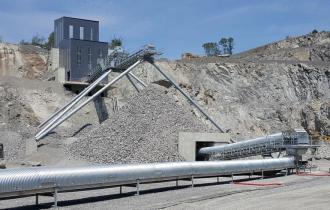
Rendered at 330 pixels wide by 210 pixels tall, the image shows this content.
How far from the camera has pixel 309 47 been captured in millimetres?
76000

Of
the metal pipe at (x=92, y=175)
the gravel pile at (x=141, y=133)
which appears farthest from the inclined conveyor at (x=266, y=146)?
the metal pipe at (x=92, y=175)

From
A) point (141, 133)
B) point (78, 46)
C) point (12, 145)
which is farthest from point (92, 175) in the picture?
point (78, 46)

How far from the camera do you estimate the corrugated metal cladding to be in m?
50.2

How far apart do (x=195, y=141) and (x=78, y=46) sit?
22.8 meters

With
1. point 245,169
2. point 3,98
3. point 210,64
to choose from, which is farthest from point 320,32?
point 245,169

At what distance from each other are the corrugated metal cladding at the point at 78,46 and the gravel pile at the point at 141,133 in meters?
16.0

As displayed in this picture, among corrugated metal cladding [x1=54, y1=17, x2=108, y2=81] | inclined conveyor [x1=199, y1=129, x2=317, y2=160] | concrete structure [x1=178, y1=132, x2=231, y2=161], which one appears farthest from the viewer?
corrugated metal cladding [x1=54, y1=17, x2=108, y2=81]

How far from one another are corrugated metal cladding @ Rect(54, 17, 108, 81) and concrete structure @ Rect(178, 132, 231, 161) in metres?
20.3

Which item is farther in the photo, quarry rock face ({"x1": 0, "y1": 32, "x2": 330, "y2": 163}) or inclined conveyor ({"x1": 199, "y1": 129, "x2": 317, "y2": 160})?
quarry rock face ({"x1": 0, "y1": 32, "x2": 330, "y2": 163})

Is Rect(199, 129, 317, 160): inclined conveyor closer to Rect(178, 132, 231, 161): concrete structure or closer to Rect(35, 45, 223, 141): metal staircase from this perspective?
Rect(178, 132, 231, 161): concrete structure

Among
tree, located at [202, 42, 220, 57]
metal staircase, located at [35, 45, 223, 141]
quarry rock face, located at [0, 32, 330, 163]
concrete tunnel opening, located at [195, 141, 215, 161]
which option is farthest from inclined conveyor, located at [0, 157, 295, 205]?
tree, located at [202, 42, 220, 57]

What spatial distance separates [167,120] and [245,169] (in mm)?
10760

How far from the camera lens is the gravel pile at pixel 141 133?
30.0 meters

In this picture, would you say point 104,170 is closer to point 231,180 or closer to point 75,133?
point 231,180
